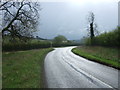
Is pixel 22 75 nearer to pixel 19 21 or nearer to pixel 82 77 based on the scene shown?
pixel 82 77

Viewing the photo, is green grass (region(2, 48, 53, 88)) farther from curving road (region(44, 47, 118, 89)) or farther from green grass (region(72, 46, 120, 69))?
green grass (region(72, 46, 120, 69))

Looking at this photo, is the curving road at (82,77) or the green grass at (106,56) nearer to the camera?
the curving road at (82,77)

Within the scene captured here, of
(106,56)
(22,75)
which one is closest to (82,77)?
(22,75)

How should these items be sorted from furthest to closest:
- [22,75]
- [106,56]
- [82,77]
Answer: [106,56] → [22,75] → [82,77]

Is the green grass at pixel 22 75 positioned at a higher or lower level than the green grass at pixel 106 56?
lower

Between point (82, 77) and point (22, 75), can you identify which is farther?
point (22, 75)

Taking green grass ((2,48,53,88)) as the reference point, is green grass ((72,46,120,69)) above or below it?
Result: above

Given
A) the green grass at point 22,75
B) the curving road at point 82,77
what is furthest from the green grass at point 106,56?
the green grass at point 22,75

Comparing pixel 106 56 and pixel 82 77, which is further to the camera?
pixel 106 56

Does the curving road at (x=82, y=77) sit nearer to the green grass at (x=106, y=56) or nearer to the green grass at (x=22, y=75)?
the green grass at (x=22, y=75)

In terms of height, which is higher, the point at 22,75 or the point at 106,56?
the point at 106,56

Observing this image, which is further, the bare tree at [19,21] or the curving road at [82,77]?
the bare tree at [19,21]

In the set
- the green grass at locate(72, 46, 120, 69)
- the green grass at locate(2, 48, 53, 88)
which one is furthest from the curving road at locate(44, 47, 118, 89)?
the green grass at locate(72, 46, 120, 69)

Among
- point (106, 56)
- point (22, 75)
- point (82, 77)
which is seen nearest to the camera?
point (82, 77)
